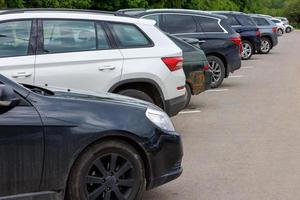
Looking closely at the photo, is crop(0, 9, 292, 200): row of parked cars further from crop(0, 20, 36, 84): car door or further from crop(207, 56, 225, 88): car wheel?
crop(207, 56, 225, 88): car wheel

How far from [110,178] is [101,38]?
300 centimetres

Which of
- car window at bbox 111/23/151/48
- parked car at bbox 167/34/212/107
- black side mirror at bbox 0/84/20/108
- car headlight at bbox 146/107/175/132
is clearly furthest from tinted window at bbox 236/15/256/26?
black side mirror at bbox 0/84/20/108

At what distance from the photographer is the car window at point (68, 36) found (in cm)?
732

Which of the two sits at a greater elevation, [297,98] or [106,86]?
[106,86]

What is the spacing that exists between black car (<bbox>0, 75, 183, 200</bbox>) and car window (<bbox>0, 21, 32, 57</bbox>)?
197 cm

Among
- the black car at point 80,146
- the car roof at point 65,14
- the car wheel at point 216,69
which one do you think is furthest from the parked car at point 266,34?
the black car at point 80,146

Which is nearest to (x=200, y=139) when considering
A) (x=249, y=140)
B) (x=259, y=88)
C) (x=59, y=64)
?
(x=249, y=140)

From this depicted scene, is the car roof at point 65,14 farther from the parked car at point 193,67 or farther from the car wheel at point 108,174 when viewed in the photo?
the car wheel at point 108,174

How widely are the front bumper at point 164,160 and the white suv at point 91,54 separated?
2.32m

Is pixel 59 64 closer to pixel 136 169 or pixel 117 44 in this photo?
pixel 117 44

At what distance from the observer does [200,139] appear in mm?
8516

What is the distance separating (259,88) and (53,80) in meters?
8.25

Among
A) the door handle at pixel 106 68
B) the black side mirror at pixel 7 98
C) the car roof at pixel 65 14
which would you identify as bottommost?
the door handle at pixel 106 68

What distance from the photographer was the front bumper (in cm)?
527
